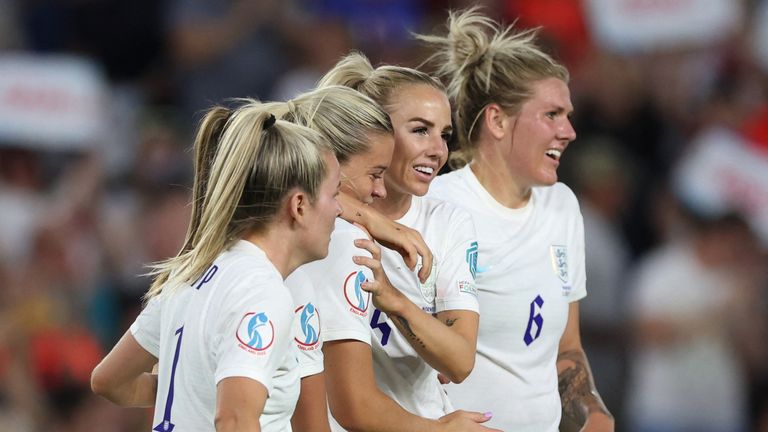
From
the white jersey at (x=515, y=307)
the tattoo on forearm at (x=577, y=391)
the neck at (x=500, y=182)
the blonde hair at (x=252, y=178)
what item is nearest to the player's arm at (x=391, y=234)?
the blonde hair at (x=252, y=178)

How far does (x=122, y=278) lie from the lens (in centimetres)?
780

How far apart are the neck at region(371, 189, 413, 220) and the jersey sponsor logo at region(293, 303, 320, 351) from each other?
0.59 m

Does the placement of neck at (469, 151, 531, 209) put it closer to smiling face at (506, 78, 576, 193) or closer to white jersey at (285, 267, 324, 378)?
smiling face at (506, 78, 576, 193)

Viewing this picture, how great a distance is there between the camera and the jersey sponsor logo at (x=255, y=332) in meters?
2.74

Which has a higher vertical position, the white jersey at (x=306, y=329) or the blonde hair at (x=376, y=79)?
the blonde hair at (x=376, y=79)

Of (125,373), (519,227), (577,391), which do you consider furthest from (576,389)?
(125,373)

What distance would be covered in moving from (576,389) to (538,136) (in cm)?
81

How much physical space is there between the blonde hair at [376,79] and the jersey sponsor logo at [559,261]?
736 millimetres

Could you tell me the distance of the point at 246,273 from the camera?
282cm

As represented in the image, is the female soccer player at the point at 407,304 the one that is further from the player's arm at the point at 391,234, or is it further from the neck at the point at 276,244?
the neck at the point at 276,244

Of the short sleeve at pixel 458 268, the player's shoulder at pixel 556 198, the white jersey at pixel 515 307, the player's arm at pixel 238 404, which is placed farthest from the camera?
the player's shoulder at pixel 556 198

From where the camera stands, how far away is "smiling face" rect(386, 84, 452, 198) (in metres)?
3.54

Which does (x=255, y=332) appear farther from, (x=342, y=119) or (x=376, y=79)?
(x=376, y=79)

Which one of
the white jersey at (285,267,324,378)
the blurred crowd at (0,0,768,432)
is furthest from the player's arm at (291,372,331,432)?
the blurred crowd at (0,0,768,432)
